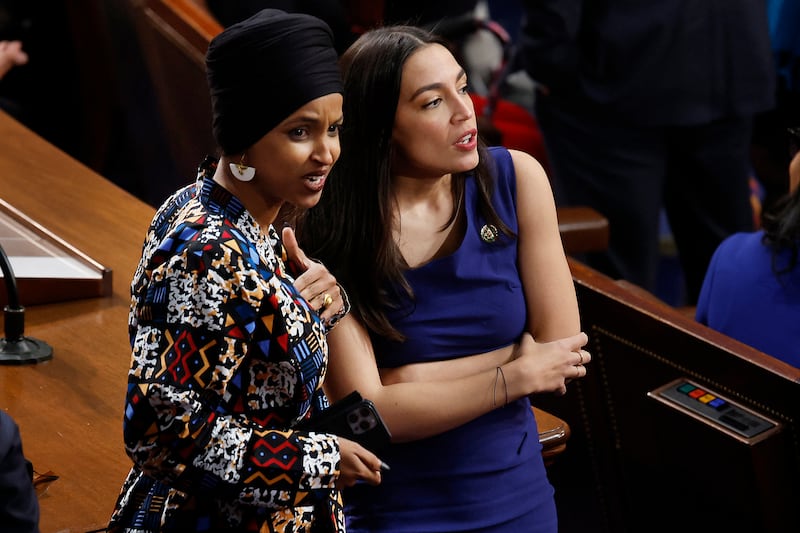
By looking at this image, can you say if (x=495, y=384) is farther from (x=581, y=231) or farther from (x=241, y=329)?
(x=581, y=231)

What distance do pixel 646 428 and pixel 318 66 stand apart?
1490 millimetres

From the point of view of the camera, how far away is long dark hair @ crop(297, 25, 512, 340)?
193 centimetres

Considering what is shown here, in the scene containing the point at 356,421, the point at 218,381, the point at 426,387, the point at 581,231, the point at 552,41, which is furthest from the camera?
the point at 552,41

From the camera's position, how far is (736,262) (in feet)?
8.93

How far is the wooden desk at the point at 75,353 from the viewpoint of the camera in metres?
1.79

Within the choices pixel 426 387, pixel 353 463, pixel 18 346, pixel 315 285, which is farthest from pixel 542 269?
pixel 18 346

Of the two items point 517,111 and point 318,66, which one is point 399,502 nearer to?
point 318,66

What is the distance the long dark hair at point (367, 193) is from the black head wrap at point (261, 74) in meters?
0.48

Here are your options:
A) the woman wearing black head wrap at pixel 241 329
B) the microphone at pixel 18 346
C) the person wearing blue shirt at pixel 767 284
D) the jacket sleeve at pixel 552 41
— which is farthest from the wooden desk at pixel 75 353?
the jacket sleeve at pixel 552 41

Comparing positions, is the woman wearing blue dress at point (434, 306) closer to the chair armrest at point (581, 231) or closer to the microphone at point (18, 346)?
the microphone at point (18, 346)

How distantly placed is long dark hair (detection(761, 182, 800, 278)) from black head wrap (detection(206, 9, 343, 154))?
4.89 feet

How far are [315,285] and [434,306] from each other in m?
0.38

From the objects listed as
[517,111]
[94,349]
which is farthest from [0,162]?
[517,111]

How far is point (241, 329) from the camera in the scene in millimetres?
1362
